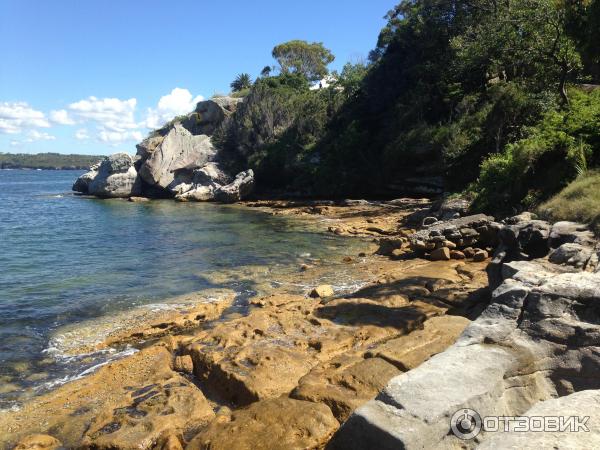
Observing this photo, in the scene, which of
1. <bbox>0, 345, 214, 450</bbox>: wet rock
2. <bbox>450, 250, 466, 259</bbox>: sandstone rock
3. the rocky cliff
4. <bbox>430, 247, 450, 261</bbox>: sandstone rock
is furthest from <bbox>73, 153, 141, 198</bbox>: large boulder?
<bbox>0, 345, 214, 450</bbox>: wet rock

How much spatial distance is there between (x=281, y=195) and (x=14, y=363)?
3246cm

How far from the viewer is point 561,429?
3.10 metres

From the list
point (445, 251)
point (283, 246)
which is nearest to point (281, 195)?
point (283, 246)

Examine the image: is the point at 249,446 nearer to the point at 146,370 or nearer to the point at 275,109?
the point at 146,370

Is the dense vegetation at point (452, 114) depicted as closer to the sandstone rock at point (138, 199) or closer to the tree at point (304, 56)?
Answer: the sandstone rock at point (138, 199)

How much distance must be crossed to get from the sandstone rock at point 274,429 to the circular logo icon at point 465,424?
1.65 metres

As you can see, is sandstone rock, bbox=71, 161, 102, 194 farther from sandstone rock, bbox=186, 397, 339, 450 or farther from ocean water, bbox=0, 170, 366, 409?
sandstone rock, bbox=186, 397, 339, 450

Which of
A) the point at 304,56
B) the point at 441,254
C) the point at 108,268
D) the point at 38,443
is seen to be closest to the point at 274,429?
the point at 38,443

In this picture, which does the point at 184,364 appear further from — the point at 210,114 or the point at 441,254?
the point at 210,114

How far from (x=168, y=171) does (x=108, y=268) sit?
3270cm

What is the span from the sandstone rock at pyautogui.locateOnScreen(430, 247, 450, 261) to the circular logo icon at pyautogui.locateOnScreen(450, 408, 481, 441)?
10820 millimetres

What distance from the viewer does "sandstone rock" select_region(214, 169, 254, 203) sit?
4028cm

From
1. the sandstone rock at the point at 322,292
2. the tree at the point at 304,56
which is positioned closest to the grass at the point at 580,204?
the sandstone rock at the point at 322,292

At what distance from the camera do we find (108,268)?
Answer: 52.6 ft
